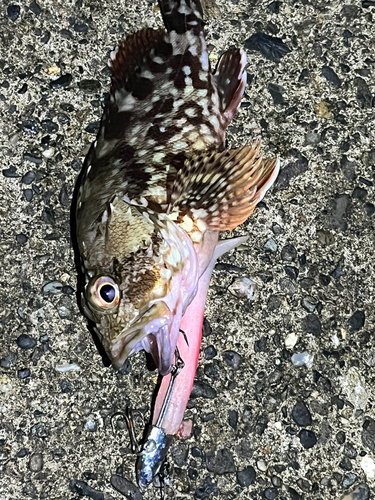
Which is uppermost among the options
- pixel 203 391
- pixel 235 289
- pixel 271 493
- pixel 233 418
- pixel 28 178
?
pixel 28 178

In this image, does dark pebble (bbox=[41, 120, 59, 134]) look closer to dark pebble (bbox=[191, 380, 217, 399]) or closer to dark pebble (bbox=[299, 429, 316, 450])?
dark pebble (bbox=[191, 380, 217, 399])

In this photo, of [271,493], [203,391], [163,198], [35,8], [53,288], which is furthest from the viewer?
[35,8]

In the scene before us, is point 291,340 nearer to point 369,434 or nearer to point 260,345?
point 260,345

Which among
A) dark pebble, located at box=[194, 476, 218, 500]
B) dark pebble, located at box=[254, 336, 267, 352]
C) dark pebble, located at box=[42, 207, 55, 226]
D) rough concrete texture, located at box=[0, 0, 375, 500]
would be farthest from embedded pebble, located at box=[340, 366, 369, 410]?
dark pebble, located at box=[42, 207, 55, 226]

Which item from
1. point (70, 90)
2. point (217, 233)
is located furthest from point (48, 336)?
point (70, 90)

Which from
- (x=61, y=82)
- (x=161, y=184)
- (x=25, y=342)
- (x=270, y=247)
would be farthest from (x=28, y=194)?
(x=270, y=247)

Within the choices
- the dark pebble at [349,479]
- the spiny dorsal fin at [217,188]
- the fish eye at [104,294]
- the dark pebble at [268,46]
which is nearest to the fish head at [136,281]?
the fish eye at [104,294]

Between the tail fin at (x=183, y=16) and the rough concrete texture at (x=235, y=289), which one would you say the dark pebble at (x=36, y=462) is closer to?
the rough concrete texture at (x=235, y=289)
